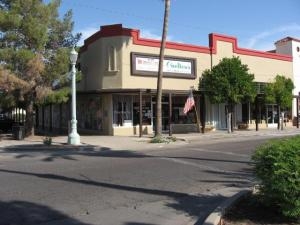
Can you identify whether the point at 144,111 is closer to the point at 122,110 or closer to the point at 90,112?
the point at 122,110

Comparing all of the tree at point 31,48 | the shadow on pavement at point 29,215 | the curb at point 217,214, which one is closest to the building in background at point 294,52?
the tree at point 31,48

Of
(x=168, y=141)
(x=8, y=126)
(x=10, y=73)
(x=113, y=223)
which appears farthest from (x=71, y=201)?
(x=8, y=126)

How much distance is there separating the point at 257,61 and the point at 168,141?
17.3 m

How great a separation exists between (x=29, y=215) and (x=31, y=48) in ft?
71.2

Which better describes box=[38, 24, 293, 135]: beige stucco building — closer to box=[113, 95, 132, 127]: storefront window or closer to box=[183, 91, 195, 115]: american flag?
box=[113, 95, 132, 127]: storefront window

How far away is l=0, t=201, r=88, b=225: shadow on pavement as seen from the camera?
8.10 m

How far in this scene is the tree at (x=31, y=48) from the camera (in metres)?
27.6

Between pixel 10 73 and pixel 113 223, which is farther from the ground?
pixel 10 73

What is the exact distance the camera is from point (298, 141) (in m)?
7.52

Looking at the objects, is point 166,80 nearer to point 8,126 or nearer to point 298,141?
point 8,126

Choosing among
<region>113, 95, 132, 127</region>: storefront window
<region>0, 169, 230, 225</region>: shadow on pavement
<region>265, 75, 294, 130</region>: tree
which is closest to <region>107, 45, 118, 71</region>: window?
<region>113, 95, 132, 127</region>: storefront window

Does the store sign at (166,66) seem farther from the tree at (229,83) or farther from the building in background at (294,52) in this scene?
the building in background at (294,52)

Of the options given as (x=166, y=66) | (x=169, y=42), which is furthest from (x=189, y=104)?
(x=169, y=42)

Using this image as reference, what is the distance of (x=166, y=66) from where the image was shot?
3375 centimetres
